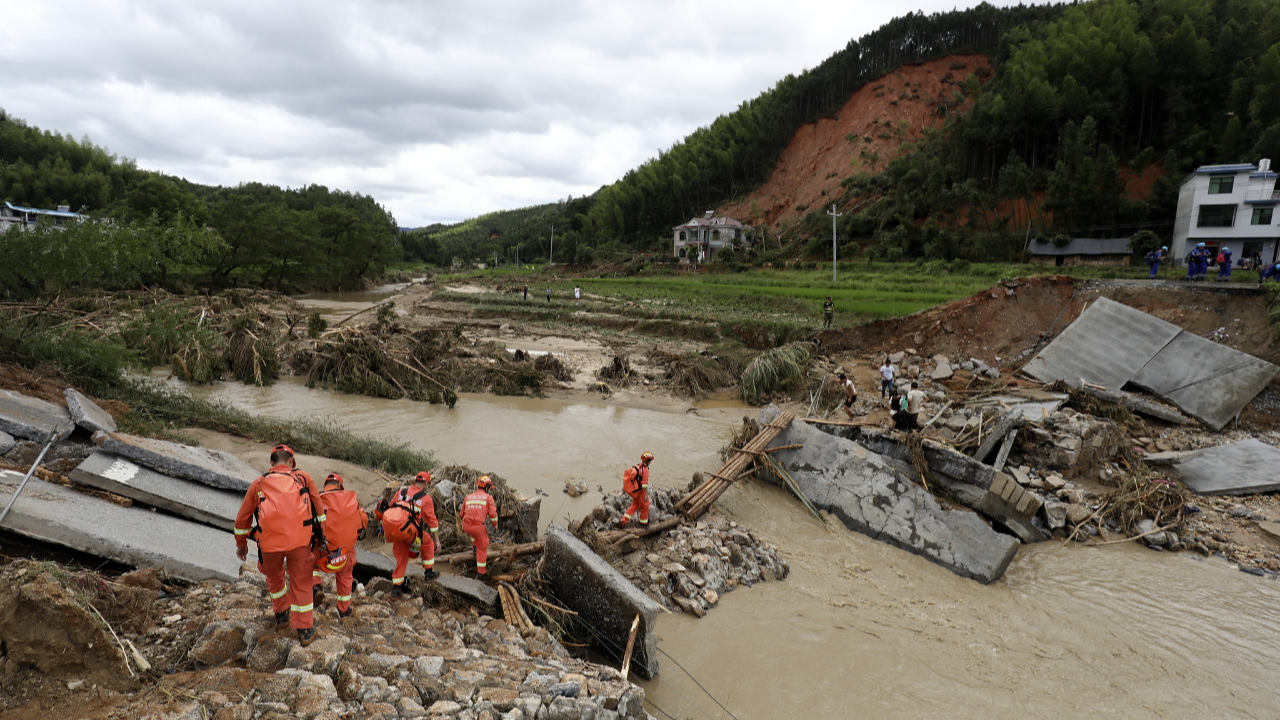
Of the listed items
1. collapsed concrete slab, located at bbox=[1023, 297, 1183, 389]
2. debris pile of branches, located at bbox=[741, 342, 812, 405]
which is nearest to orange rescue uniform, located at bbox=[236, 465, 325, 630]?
debris pile of branches, located at bbox=[741, 342, 812, 405]

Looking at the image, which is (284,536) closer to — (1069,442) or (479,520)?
(479,520)

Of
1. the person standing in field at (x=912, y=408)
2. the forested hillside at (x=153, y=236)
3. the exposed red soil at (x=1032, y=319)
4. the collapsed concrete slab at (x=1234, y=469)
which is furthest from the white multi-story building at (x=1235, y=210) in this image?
the forested hillside at (x=153, y=236)

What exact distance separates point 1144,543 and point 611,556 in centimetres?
868

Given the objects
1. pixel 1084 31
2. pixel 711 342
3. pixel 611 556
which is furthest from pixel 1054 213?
pixel 611 556

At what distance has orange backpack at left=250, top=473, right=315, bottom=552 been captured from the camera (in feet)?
13.5

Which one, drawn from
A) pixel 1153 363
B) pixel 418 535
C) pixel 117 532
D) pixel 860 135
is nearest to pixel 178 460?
pixel 117 532

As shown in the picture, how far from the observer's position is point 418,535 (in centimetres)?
562

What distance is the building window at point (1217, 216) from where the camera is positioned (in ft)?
105

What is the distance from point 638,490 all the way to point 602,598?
210cm

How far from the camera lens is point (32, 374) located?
9453 millimetres

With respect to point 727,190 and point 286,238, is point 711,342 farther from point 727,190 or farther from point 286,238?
point 727,190

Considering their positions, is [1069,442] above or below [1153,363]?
below

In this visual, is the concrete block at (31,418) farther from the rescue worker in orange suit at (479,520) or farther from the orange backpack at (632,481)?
the orange backpack at (632,481)

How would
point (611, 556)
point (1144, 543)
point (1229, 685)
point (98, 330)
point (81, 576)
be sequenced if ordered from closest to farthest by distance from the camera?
point (81, 576) < point (1229, 685) < point (611, 556) < point (1144, 543) < point (98, 330)
